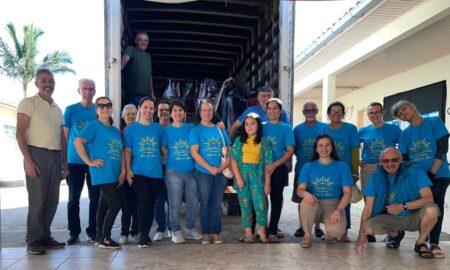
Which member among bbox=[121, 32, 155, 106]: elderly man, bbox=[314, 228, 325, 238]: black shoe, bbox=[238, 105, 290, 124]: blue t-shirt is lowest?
bbox=[314, 228, 325, 238]: black shoe

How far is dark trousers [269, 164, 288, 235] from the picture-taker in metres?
4.29

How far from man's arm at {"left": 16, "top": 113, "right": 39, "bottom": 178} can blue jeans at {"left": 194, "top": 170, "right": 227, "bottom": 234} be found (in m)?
1.56

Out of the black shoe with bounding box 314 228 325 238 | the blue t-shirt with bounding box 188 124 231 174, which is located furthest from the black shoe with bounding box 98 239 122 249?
the black shoe with bounding box 314 228 325 238

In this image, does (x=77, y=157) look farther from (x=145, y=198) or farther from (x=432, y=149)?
(x=432, y=149)

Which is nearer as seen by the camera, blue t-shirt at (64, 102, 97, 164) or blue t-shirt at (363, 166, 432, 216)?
blue t-shirt at (363, 166, 432, 216)

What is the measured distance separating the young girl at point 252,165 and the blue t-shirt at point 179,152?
46 cm

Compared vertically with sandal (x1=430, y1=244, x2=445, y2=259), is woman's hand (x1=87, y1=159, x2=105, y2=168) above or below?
above

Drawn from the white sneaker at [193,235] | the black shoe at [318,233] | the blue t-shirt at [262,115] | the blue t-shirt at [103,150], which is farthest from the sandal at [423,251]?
the blue t-shirt at [103,150]

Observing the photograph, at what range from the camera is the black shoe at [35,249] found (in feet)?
12.3

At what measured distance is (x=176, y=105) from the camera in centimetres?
413

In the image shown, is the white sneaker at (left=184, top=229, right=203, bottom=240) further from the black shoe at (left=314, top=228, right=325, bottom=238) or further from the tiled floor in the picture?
the black shoe at (left=314, top=228, right=325, bottom=238)

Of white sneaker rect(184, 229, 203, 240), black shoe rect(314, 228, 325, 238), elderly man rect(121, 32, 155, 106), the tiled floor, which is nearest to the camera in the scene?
the tiled floor

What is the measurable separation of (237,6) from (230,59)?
1.84 m

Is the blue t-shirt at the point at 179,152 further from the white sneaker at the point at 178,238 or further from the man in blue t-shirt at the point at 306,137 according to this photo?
the man in blue t-shirt at the point at 306,137
